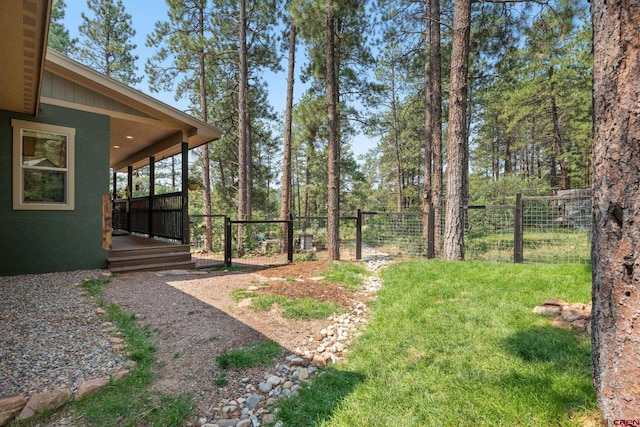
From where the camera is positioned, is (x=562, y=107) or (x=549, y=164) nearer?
(x=562, y=107)

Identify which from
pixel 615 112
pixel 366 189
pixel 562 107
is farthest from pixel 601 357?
pixel 366 189

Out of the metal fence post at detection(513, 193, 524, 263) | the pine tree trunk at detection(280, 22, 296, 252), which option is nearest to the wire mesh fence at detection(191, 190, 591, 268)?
the metal fence post at detection(513, 193, 524, 263)

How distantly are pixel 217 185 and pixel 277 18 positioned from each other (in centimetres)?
1008

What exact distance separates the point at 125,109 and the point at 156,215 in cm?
273

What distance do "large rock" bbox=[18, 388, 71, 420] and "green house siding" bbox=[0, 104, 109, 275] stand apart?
4235 millimetres

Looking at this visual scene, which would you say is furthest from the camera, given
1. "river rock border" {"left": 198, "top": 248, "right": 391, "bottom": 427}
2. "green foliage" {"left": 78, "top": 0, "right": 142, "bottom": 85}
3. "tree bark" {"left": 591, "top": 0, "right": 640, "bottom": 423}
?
→ "green foliage" {"left": 78, "top": 0, "right": 142, "bottom": 85}

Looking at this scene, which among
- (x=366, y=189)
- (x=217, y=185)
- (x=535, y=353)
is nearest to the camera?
(x=535, y=353)

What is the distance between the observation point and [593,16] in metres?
1.48

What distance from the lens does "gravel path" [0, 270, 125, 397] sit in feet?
6.89

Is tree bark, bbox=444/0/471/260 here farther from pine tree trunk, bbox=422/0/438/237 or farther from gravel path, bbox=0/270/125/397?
gravel path, bbox=0/270/125/397

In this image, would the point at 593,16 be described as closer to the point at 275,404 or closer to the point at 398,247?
the point at 275,404

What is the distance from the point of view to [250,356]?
2.56m

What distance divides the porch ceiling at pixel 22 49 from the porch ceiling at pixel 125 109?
87cm

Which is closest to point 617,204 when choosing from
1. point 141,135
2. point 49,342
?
point 49,342
